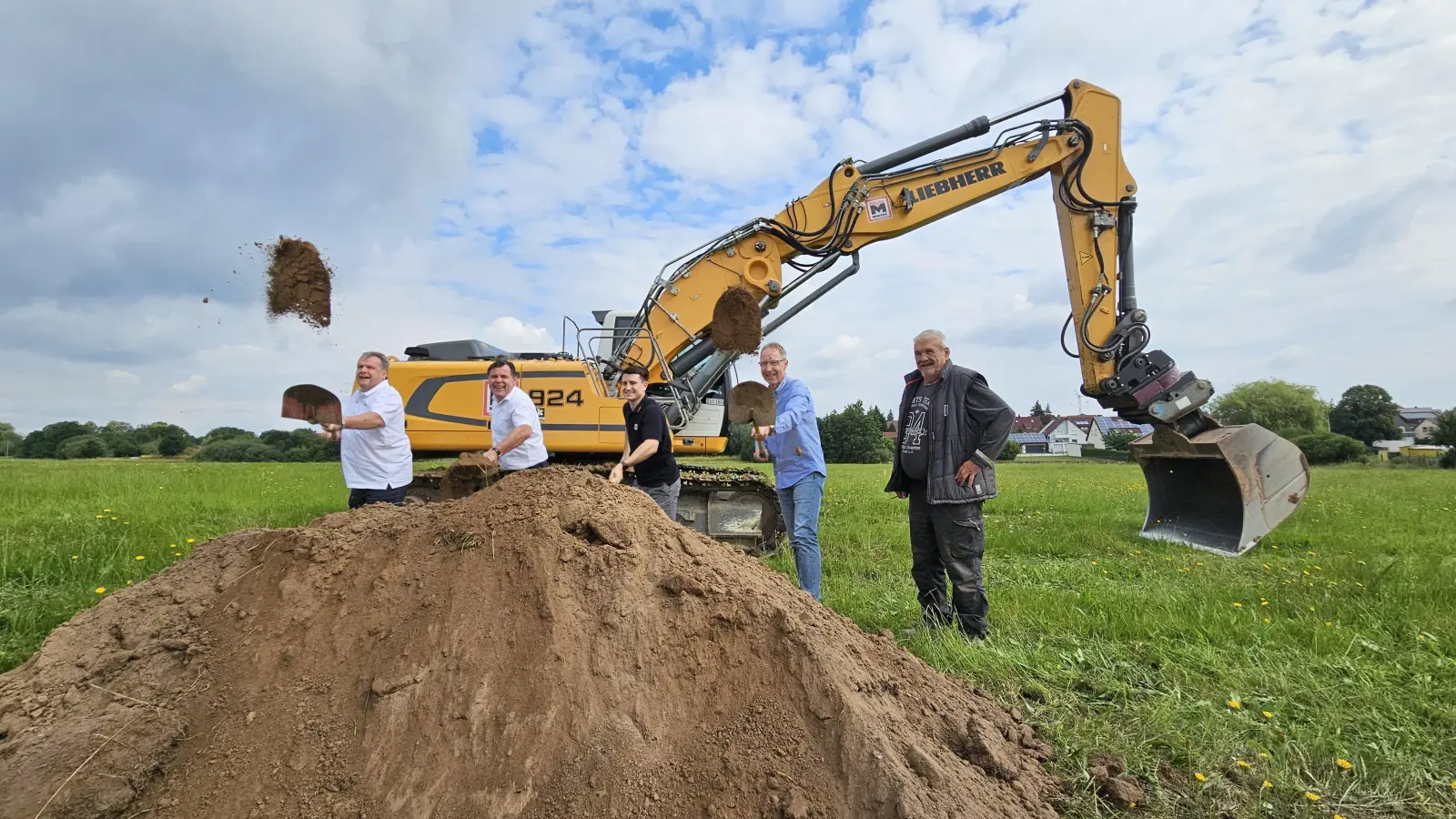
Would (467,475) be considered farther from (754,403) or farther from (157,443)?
(157,443)

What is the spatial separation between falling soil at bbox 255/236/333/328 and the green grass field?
2.25 m

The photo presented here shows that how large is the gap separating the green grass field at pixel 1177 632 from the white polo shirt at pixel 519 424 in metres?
2.42

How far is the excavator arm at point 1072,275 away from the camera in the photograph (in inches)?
279

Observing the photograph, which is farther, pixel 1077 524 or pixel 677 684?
pixel 1077 524

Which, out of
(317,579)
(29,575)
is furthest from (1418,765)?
(29,575)

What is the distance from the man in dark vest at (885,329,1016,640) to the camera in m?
4.21

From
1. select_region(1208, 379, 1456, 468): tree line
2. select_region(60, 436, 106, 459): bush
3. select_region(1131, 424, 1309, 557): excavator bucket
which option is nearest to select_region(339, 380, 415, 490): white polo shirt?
select_region(1131, 424, 1309, 557): excavator bucket

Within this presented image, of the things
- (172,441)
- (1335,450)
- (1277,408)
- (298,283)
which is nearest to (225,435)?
(172,441)

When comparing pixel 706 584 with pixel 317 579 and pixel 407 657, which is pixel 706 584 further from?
pixel 317 579

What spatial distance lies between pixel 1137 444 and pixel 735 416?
5233 millimetres

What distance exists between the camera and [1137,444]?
7.77 meters

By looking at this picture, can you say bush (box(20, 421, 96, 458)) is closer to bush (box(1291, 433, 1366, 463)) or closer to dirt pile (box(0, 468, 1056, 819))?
dirt pile (box(0, 468, 1056, 819))

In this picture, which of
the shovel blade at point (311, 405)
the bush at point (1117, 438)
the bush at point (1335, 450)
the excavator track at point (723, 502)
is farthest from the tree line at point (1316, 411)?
the shovel blade at point (311, 405)

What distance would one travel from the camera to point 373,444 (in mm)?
4832
